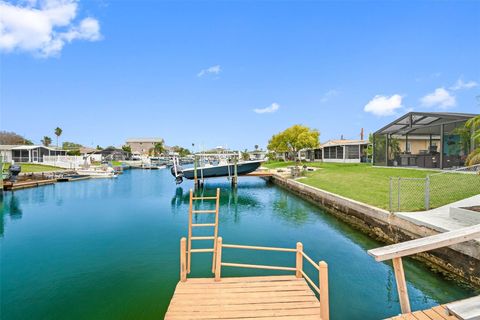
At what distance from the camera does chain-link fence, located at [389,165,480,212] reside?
935 cm

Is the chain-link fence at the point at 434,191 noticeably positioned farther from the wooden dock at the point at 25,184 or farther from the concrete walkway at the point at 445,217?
the wooden dock at the point at 25,184

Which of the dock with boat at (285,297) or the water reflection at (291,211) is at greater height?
the dock with boat at (285,297)

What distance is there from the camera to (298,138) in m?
36.1

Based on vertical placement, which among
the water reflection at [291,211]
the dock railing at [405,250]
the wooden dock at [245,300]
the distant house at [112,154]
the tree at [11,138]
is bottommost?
the water reflection at [291,211]

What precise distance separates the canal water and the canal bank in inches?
15.0

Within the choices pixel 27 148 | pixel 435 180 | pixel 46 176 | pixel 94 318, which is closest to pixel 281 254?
pixel 94 318

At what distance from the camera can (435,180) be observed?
1396 cm

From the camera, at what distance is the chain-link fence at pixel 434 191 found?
9.35m

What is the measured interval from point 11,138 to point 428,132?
95826mm

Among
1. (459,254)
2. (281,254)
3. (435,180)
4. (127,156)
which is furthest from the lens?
(127,156)

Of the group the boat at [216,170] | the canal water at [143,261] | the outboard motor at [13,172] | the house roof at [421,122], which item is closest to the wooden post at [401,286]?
the canal water at [143,261]

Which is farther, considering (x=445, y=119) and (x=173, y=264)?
(x=445, y=119)

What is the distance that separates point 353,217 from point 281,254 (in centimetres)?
510

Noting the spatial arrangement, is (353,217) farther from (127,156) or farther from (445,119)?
(127,156)
